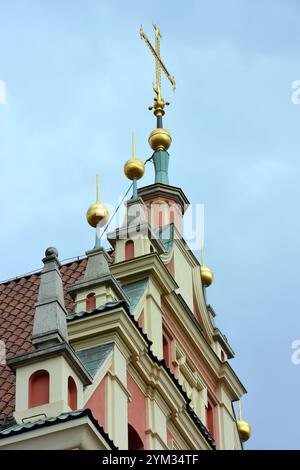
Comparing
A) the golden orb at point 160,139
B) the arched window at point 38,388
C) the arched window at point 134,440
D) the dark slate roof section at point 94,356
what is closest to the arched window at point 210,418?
the arched window at point 134,440

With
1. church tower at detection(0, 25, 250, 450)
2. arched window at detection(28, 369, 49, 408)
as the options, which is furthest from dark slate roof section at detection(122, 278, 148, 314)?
arched window at detection(28, 369, 49, 408)

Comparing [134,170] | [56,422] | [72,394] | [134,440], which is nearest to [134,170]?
[134,170]

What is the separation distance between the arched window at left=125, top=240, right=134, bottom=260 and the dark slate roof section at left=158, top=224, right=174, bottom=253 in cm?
147

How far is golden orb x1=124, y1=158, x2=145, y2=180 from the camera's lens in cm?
2906

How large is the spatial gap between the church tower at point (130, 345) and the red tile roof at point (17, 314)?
32 millimetres

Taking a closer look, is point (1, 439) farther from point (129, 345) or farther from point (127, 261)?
point (127, 261)

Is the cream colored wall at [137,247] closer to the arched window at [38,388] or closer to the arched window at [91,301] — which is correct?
the arched window at [91,301]

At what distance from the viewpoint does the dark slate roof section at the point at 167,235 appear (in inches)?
1159

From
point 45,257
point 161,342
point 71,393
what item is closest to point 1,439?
point 71,393

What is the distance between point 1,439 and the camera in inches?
870

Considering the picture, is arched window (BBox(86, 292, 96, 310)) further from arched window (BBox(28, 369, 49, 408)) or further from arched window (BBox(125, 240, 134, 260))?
arched window (BBox(28, 369, 49, 408))
